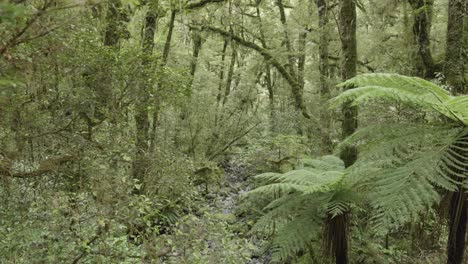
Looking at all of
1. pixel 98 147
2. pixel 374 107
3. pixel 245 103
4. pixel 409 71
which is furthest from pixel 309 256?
pixel 245 103

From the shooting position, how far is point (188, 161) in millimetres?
7023

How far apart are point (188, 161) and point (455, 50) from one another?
4.92 m

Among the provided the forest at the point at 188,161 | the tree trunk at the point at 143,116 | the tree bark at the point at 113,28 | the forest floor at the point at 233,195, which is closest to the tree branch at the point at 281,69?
the forest at the point at 188,161

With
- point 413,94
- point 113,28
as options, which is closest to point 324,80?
point 113,28

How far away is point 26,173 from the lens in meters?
3.86

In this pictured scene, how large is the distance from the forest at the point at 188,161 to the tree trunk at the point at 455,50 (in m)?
0.02

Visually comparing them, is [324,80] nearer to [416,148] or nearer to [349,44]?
[349,44]

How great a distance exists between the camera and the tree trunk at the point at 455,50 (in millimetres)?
5324

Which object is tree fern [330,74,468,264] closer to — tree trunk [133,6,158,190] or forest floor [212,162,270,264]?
tree trunk [133,6,158,190]

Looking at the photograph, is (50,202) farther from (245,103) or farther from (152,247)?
(245,103)

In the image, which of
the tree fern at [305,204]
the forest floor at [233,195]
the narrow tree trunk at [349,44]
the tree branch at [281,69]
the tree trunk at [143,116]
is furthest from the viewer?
the tree branch at [281,69]

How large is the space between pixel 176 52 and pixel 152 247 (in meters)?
10.5

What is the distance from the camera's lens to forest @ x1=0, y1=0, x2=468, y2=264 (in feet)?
7.52

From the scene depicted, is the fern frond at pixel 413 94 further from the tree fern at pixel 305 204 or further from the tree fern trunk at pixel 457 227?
the tree fern at pixel 305 204
